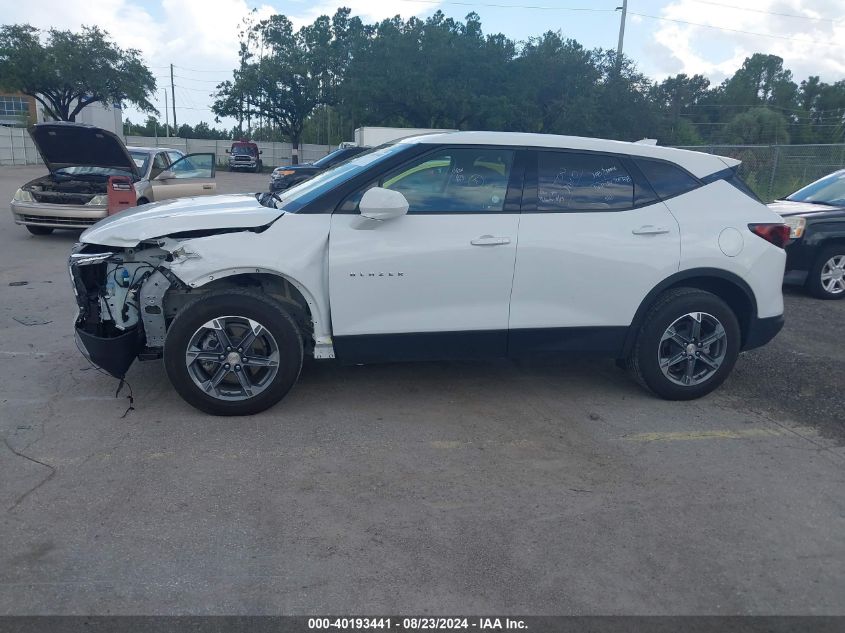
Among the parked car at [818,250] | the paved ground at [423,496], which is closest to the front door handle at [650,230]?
the paved ground at [423,496]

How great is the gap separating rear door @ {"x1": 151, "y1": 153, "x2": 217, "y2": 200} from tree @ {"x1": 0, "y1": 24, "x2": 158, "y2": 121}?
3066cm

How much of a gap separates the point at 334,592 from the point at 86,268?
2.91 metres

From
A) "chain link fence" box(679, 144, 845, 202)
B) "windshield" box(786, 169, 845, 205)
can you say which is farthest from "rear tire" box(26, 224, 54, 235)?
"chain link fence" box(679, 144, 845, 202)

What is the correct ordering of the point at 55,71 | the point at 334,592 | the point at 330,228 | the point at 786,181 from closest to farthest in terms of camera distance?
the point at 334,592, the point at 330,228, the point at 786,181, the point at 55,71

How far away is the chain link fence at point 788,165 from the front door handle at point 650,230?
1453cm

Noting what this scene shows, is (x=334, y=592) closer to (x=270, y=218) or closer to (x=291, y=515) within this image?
(x=291, y=515)

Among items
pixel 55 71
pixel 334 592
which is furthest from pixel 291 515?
pixel 55 71

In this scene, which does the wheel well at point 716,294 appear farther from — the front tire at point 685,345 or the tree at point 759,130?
the tree at point 759,130

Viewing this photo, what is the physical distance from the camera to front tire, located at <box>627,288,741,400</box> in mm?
5023

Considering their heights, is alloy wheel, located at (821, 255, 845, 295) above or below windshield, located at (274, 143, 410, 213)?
below

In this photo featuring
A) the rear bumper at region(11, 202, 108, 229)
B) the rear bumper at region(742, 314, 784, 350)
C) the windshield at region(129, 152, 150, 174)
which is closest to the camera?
the rear bumper at region(742, 314, 784, 350)

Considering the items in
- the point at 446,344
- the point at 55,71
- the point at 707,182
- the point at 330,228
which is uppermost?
the point at 55,71

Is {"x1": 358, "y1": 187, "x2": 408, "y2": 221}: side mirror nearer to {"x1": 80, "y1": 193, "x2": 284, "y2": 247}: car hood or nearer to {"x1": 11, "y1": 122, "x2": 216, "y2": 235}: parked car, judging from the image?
{"x1": 80, "y1": 193, "x2": 284, "y2": 247}: car hood

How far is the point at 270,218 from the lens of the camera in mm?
4594
